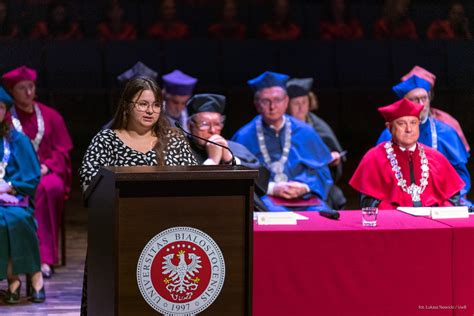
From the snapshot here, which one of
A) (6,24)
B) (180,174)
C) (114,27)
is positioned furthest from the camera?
(114,27)

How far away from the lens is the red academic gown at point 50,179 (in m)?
7.09

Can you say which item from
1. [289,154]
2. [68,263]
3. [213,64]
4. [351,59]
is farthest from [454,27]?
[68,263]

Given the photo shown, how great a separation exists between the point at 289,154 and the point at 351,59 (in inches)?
178

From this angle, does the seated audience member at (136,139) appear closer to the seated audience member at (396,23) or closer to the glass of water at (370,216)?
the glass of water at (370,216)

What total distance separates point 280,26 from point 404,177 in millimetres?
6302

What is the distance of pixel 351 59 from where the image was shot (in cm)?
1130

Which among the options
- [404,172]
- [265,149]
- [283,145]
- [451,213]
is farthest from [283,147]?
[451,213]

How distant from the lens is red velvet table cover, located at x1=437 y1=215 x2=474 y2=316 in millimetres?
4547

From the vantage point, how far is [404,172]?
5.54 metres

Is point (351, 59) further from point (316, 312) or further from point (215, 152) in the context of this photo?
point (316, 312)

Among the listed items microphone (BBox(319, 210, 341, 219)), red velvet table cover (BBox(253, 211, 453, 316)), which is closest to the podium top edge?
red velvet table cover (BBox(253, 211, 453, 316))

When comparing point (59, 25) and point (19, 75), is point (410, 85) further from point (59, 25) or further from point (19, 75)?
point (59, 25)

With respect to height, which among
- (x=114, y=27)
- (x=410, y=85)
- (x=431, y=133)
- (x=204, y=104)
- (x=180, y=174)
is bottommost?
(x=431, y=133)

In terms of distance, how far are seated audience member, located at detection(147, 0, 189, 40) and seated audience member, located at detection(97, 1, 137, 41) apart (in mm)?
254
